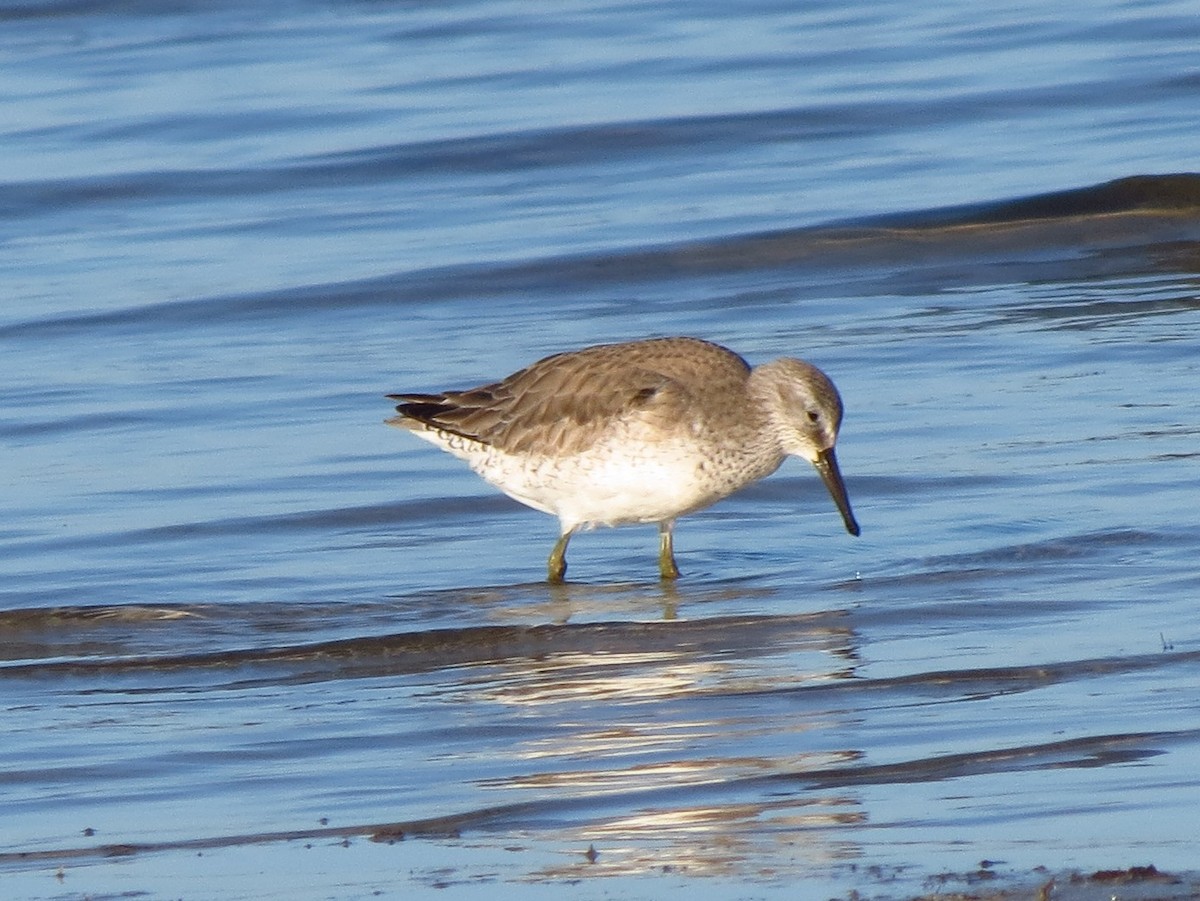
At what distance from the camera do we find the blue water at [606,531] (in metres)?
5.73

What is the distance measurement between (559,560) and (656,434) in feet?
2.15

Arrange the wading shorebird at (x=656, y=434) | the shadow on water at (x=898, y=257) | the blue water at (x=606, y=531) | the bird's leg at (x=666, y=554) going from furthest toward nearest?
the shadow on water at (x=898, y=257) → the bird's leg at (x=666, y=554) → the wading shorebird at (x=656, y=434) → the blue water at (x=606, y=531)

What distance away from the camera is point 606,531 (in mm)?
10398

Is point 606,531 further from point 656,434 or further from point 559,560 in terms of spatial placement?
point 656,434

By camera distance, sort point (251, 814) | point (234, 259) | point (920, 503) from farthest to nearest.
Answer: point (234, 259)
point (920, 503)
point (251, 814)

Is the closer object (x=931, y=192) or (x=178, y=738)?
(x=178, y=738)

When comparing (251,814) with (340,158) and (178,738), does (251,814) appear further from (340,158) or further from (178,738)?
(340,158)

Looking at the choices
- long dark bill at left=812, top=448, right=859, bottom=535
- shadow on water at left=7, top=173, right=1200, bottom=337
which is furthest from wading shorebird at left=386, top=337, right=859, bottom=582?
shadow on water at left=7, top=173, right=1200, bottom=337

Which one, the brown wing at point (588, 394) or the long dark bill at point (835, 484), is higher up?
the brown wing at point (588, 394)

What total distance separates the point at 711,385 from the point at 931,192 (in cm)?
762

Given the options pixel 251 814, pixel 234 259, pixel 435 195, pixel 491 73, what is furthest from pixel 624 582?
pixel 491 73

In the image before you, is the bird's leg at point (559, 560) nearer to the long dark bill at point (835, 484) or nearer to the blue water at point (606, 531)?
the blue water at point (606, 531)

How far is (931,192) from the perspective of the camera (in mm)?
16250

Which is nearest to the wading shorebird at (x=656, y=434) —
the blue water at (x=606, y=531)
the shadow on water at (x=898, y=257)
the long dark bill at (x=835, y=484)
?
the long dark bill at (x=835, y=484)
